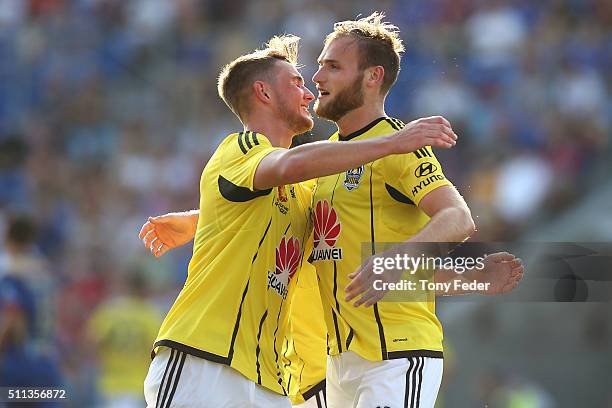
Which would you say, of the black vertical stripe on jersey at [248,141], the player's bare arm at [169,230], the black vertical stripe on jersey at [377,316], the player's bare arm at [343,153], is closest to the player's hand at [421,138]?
the player's bare arm at [343,153]

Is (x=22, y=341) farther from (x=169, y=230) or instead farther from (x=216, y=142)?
(x=216, y=142)

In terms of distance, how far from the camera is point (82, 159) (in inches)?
578

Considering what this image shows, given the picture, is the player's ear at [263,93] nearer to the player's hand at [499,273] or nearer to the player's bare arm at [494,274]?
the player's bare arm at [494,274]

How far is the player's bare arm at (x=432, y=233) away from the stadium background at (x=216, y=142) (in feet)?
15.0

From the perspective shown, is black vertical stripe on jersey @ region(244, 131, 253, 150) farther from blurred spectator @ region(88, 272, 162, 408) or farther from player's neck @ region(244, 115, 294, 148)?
blurred spectator @ region(88, 272, 162, 408)

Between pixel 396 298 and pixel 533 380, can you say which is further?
pixel 533 380

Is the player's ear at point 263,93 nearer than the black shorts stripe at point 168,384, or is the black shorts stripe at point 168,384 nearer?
the black shorts stripe at point 168,384

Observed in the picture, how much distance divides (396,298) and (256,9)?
11.1m

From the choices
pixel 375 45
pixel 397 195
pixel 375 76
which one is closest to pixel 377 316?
pixel 397 195

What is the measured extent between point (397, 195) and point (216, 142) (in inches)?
362

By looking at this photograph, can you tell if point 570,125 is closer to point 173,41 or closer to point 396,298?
point 173,41

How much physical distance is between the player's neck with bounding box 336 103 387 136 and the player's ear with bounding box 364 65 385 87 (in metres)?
0.11

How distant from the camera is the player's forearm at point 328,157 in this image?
4660 mm

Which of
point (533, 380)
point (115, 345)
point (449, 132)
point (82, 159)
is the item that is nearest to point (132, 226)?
point (82, 159)
